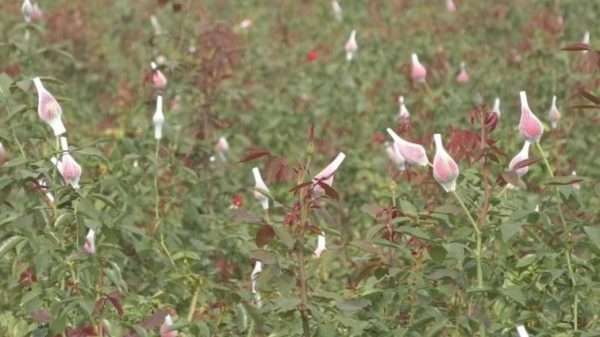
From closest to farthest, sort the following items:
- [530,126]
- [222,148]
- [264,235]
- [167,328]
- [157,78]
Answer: [264,235] → [530,126] → [167,328] → [157,78] → [222,148]

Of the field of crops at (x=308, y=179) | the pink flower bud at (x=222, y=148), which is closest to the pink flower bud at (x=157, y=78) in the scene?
the field of crops at (x=308, y=179)

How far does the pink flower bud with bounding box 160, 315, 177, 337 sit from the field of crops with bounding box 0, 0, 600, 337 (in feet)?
0.07

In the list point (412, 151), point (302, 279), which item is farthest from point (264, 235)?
point (412, 151)

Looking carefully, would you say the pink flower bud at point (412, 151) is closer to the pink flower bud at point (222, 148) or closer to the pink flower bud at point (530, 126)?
the pink flower bud at point (530, 126)

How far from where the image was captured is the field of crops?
10.2 ft

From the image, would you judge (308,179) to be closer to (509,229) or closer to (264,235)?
(264,235)

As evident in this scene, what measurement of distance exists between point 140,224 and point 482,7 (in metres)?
4.41

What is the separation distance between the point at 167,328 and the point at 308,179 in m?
0.61

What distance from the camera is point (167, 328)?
330 cm

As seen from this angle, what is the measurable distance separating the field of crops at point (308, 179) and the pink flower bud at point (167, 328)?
0.02m

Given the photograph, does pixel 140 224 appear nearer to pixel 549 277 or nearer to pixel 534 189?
pixel 534 189

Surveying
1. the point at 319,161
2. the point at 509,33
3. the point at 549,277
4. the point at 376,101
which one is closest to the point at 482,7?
the point at 509,33

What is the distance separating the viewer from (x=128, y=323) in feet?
11.3

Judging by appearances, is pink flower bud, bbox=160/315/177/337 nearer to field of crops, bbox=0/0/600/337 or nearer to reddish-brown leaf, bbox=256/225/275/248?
field of crops, bbox=0/0/600/337
